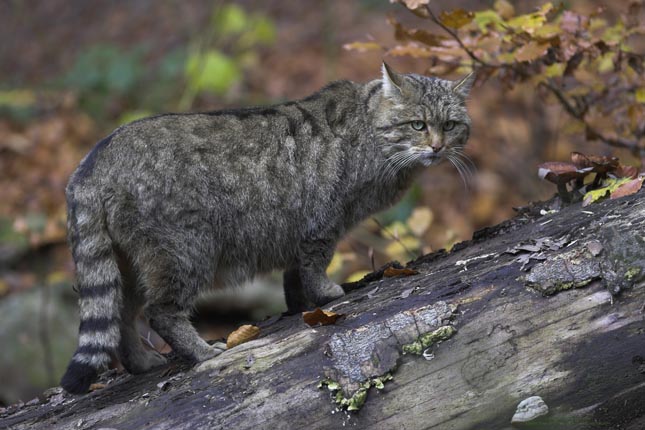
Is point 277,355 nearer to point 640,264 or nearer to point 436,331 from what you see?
point 436,331

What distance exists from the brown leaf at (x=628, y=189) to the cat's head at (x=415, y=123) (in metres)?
1.15

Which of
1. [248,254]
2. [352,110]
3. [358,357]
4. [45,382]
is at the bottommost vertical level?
[45,382]

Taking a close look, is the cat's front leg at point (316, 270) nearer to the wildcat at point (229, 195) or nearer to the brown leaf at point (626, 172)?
the wildcat at point (229, 195)

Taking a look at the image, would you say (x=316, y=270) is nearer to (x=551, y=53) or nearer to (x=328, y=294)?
(x=328, y=294)

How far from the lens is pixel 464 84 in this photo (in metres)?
5.22

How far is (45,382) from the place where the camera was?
7320 mm

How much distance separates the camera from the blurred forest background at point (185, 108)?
25.3 ft

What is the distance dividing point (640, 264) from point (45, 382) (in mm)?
5688

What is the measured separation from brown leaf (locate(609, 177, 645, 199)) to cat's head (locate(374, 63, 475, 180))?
3.76 feet

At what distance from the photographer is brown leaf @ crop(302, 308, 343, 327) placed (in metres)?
3.91

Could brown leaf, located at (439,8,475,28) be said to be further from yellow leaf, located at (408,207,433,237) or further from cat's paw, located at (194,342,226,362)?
cat's paw, located at (194,342,226,362)

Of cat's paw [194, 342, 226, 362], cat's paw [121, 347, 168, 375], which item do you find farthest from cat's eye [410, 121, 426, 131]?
cat's paw [121, 347, 168, 375]

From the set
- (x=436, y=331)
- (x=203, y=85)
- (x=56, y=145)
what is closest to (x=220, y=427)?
(x=436, y=331)

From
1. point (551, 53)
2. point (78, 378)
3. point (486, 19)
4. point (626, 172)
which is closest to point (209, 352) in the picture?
point (78, 378)
